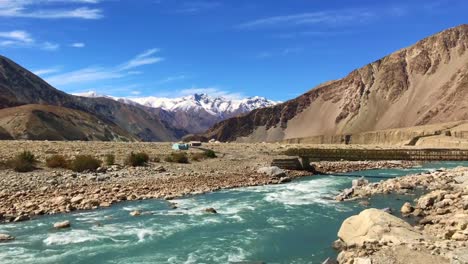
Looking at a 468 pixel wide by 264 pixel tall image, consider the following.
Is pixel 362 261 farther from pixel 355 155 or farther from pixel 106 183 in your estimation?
pixel 355 155

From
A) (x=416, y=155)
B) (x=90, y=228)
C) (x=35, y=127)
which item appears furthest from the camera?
(x=35, y=127)

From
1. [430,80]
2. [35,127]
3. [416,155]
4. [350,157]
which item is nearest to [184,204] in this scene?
[350,157]

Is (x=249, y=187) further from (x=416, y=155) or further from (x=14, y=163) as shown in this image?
(x=416, y=155)

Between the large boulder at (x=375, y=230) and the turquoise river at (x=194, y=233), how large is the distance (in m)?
1.08

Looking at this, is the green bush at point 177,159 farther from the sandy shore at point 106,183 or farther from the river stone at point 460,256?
the river stone at point 460,256

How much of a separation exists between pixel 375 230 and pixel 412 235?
51.2 inches

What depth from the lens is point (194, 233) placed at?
69.2 ft

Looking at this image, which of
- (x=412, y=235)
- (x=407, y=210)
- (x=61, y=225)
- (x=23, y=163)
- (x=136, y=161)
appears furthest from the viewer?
(x=136, y=161)

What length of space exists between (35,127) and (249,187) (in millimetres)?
107888

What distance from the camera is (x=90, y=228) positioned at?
21.7m

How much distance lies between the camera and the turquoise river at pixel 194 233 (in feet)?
57.0

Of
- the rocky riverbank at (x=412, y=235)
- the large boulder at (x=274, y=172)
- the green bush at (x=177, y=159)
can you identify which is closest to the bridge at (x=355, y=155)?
the large boulder at (x=274, y=172)

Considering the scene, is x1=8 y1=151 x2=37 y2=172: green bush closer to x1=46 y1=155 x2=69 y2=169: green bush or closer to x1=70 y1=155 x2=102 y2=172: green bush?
x1=46 y1=155 x2=69 y2=169: green bush

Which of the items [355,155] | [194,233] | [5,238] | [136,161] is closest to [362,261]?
[194,233]
